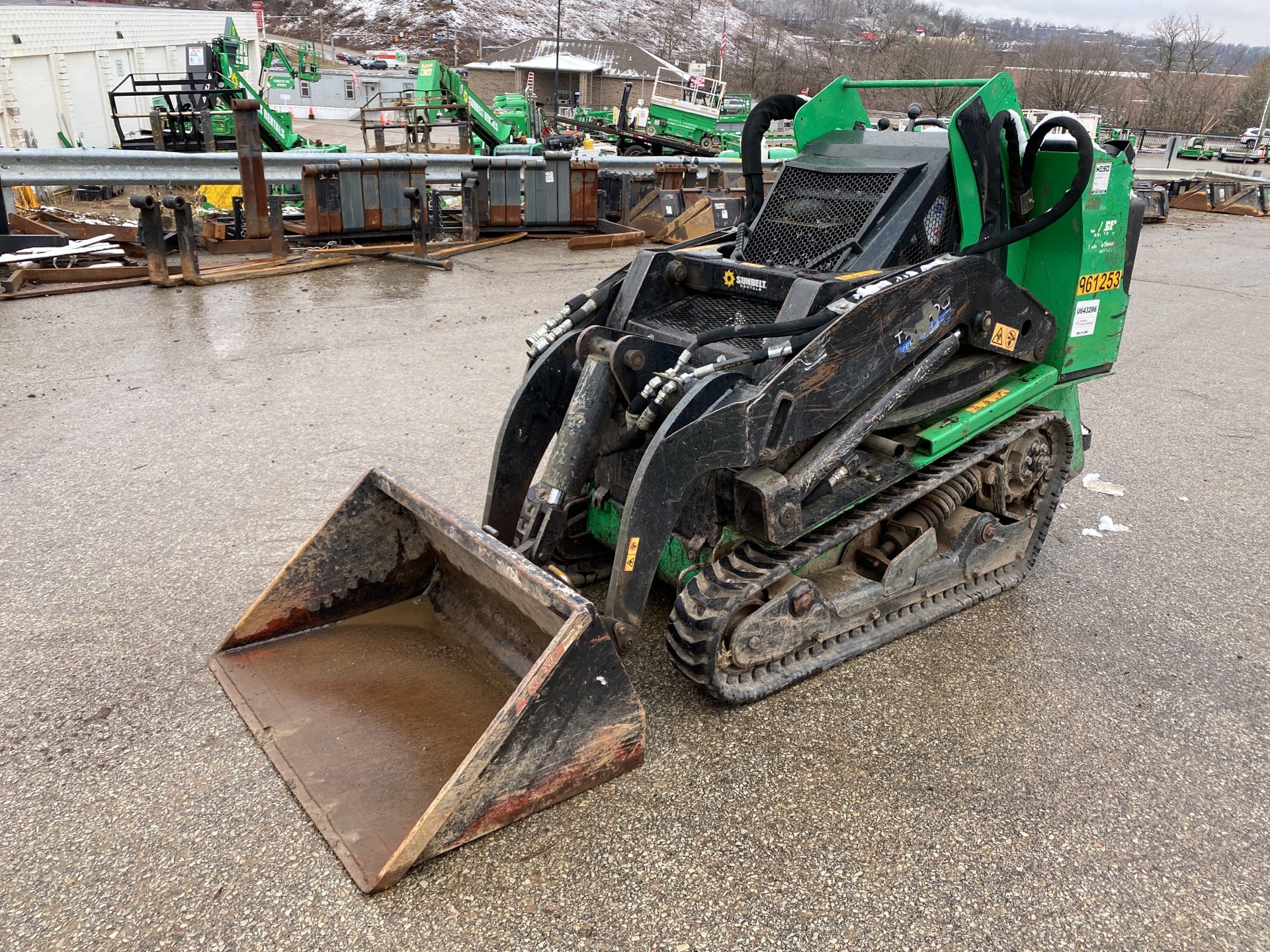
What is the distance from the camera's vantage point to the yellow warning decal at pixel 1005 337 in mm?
3988

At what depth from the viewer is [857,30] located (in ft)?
433

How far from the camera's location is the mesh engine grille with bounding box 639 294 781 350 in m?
3.88

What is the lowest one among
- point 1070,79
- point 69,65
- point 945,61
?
point 69,65

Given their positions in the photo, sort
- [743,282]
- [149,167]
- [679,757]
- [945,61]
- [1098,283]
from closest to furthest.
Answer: [679,757] < [743,282] < [1098,283] < [149,167] < [945,61]

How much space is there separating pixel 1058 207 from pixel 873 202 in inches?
28.3

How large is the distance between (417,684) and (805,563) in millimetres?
1469

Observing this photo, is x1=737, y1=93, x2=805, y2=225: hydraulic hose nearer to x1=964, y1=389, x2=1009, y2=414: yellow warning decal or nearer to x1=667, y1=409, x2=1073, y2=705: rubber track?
x1=964, y1=389, x2=1009, y2=414: yellow warning decal

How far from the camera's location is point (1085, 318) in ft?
14.3

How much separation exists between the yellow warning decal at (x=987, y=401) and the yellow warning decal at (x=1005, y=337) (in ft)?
0.59

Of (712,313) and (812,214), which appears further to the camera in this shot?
(812,214)

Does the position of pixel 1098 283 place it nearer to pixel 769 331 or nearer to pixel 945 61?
pixel 769 331

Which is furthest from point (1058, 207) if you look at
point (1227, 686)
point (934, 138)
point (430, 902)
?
point (430, 902)

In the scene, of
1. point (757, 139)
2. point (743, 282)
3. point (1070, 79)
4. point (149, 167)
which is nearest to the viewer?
point (743, 282)

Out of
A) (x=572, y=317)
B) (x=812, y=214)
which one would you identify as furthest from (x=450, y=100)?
(x=572, y=317)
